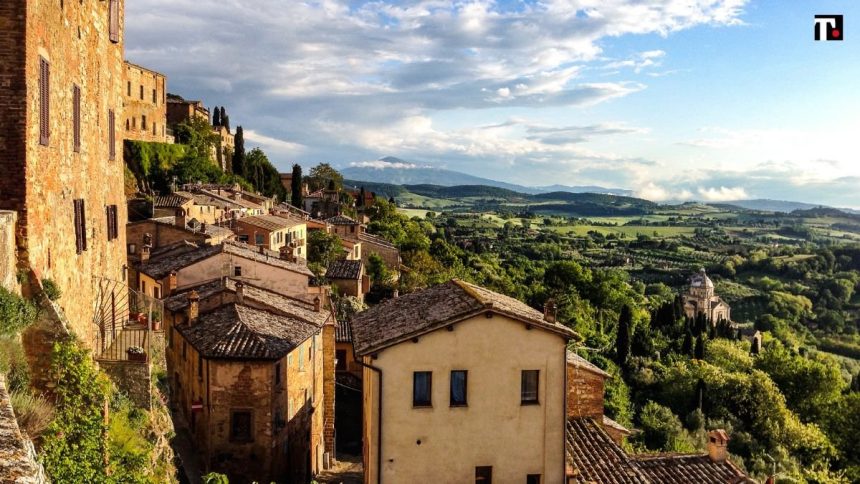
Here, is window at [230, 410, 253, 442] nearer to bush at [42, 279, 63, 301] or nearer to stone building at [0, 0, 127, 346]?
stone building at [0, 0, 127, 346]

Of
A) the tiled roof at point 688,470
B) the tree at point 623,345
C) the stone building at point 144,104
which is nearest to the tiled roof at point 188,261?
the tiled roof at point 688,470

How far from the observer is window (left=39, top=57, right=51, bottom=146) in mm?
13188

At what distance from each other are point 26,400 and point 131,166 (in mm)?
61693

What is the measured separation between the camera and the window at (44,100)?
43.3ft

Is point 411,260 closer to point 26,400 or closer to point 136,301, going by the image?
point 136,301

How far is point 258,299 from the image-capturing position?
28406mm

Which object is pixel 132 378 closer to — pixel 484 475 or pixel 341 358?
pixel 484 475

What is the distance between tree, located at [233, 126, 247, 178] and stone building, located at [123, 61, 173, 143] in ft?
44.4

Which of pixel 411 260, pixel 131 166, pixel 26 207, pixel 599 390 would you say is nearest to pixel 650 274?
pixel 411 260

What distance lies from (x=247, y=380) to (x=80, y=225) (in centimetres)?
979

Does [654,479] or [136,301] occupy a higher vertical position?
[136,301]

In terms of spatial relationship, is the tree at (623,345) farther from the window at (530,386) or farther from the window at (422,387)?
the window at (422,387)

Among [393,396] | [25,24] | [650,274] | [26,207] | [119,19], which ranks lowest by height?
[650,274]

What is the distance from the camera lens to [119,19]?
21.2 m
